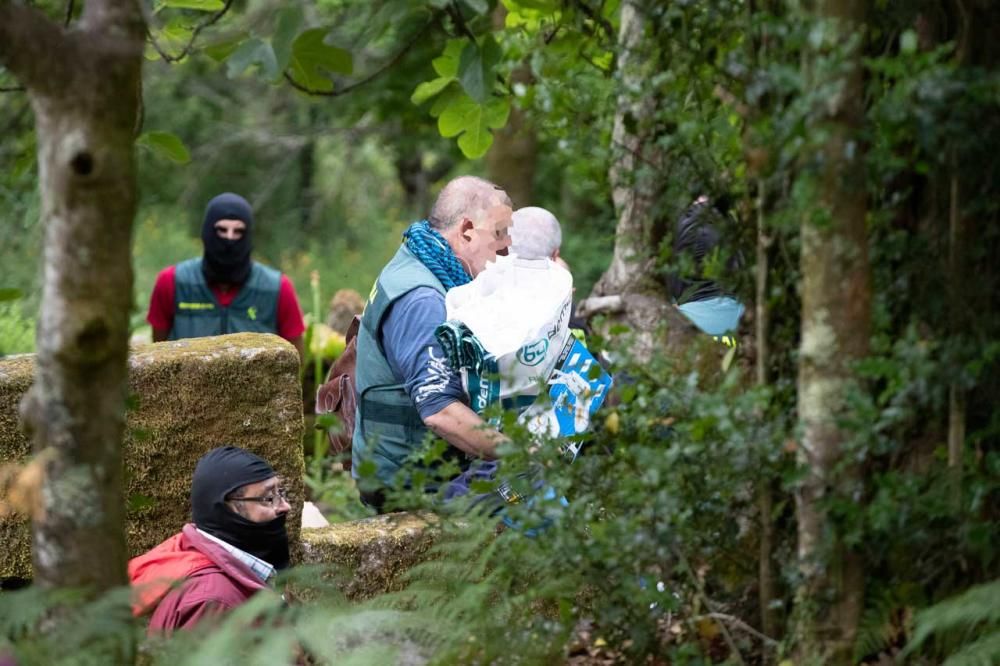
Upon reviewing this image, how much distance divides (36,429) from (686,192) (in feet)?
5.30

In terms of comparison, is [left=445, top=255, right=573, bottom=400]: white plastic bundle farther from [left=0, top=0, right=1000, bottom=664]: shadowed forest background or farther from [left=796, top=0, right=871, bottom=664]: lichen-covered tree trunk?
[left=796, top=0, right=871, bottom=664]: lichen-covered tree trunk

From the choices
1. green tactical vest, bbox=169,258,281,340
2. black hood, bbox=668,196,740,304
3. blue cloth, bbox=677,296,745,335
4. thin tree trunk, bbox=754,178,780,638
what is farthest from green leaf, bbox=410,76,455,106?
green tactical vest, bbox=169,258,281,340

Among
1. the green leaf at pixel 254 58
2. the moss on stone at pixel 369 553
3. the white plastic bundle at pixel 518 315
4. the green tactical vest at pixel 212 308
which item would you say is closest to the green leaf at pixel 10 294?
the green leaf at pixel 254 58

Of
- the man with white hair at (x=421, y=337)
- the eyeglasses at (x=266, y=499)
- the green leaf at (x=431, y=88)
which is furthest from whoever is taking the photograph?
the green leaf at (x=431, y=88)

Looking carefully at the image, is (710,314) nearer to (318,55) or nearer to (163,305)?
(318,55)

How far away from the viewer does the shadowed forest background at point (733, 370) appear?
2615 millimetres

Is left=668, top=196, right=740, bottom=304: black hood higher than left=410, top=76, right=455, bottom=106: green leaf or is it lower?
lower

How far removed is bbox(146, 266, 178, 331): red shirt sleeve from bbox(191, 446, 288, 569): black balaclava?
3.57 m

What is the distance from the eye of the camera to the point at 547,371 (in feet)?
15.6

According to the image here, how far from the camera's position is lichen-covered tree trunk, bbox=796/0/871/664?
2.80 meters

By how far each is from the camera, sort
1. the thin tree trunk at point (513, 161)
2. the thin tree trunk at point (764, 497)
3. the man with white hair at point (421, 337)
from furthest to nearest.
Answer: the thin tree trunk at point (513, 161) → the man with white hair at point (421, 337) → the thin tree trunk at point (764, 497)

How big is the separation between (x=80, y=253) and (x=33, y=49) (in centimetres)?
41

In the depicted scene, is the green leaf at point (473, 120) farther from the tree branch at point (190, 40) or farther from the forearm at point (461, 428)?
the forearm at point (461, 428)

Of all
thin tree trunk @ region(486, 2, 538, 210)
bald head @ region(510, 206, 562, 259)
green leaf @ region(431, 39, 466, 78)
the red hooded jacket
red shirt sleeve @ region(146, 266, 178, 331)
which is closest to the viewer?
the red hooded jacket
